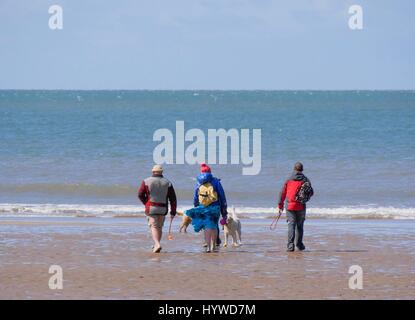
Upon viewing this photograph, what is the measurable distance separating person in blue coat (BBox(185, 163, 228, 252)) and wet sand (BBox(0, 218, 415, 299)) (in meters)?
0.44

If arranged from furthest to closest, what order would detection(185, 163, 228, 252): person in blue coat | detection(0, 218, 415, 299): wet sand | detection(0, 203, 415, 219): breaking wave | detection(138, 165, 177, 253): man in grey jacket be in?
detection(0, 203, 415, 219): breaking wave, detection(185, 163, 228, 252): person in blue coat, detection(138, 165, 177, 253): man in grey jacket, detection(0, 218, 415, 299): wet sand

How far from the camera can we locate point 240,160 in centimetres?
4300

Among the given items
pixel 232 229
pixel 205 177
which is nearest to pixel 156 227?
pixel 205 177

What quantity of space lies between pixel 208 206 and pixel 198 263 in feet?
4.89

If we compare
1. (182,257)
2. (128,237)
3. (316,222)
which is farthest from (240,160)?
(182,257)

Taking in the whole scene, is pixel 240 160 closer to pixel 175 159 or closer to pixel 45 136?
pixel 175 159

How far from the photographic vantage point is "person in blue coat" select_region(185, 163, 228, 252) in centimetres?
1694

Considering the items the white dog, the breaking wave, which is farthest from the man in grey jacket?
the breaking wave

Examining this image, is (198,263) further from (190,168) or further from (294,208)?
(190,168)

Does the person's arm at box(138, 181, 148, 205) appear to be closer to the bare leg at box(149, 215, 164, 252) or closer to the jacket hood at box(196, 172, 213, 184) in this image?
the bare leg at box(149, 215, 164, 252)

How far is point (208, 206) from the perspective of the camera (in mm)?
16969

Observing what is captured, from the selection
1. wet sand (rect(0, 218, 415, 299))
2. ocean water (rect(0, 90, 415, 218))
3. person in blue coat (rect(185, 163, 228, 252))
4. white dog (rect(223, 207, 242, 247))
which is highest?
ocean water (rect(0, 90, 415, 218))

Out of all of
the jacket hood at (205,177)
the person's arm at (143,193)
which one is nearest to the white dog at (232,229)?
the jacket hood at (205,177)

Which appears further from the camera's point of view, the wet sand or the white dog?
the white dog
